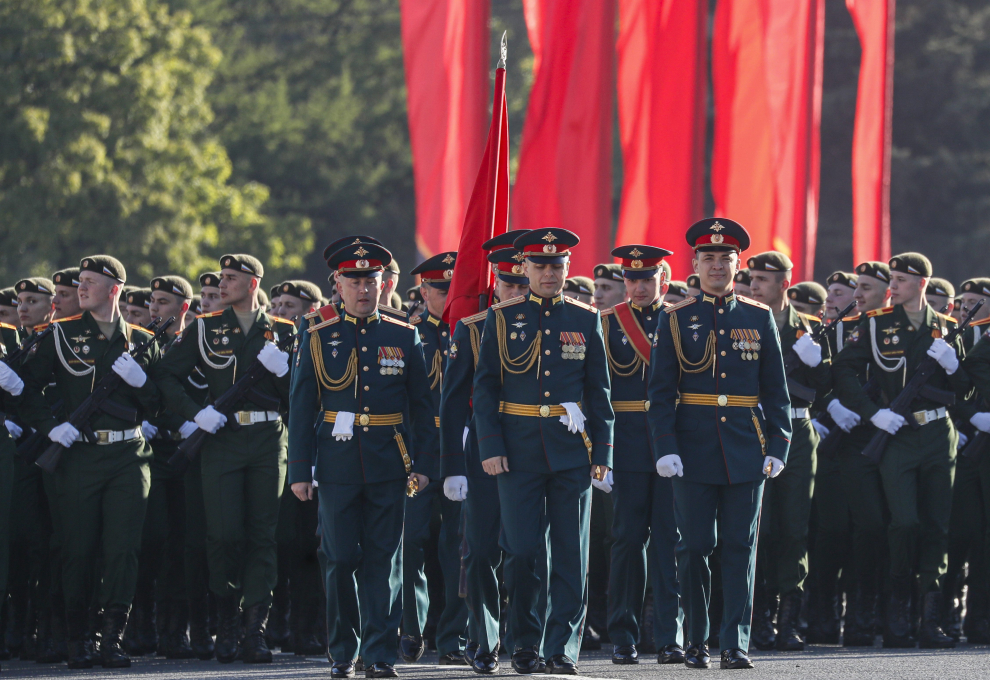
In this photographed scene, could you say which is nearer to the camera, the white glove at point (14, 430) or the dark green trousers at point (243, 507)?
the dark green trousers at point (243, 507)

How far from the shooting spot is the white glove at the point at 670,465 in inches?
324

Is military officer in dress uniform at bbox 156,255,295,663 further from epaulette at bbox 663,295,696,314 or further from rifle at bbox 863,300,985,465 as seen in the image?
rifle at bbox 863,300,985,465

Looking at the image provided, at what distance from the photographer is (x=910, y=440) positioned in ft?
32.9

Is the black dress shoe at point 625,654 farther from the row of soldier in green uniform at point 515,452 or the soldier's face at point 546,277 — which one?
the soldier's face at point 546,277

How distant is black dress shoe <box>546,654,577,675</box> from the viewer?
25.5ft

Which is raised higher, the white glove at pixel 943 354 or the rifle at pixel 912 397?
the white glove at pixel 943 354

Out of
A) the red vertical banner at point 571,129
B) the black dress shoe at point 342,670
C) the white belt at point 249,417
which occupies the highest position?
the red vertical banner at point 571,129

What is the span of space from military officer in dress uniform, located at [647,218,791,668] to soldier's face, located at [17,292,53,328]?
164 inches

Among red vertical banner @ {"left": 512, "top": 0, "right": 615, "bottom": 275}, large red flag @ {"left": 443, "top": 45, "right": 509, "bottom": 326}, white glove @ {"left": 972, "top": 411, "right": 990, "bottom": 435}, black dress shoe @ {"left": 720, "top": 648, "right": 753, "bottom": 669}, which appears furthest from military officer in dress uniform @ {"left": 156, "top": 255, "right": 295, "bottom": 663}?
red vertical banner @ {"left": 512, "top": 0, "right": 615, "bottom": 275}

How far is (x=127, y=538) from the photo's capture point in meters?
9.43

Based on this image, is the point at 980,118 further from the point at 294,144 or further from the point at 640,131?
the point at 640,131

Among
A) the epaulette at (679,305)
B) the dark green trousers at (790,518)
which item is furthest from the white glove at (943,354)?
the epaulette at (679,305)

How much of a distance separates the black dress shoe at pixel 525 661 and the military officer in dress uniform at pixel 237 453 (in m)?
2.00

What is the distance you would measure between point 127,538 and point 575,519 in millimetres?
2886
